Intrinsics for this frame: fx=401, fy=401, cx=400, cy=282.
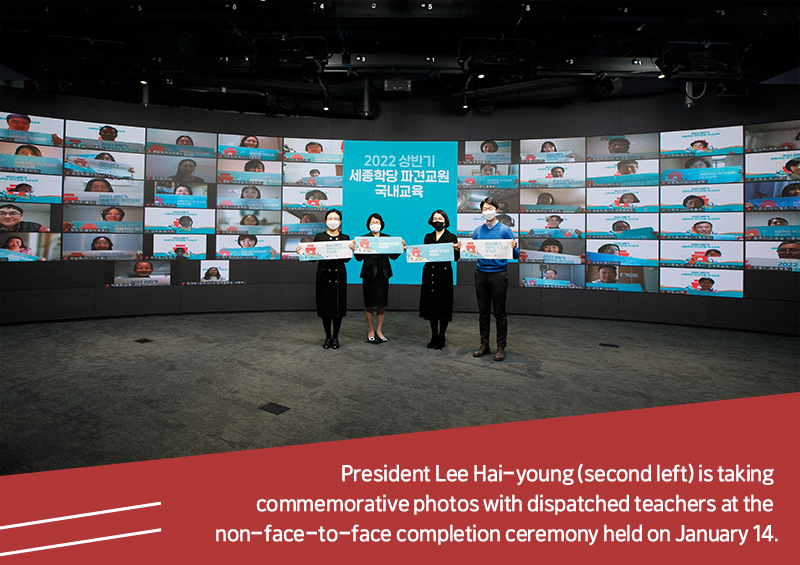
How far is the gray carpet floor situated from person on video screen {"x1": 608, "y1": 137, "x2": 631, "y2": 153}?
3403mm

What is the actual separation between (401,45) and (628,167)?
4627 mm

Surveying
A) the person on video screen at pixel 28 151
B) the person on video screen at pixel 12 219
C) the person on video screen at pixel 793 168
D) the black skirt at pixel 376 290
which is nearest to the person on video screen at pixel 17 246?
the person on video screen at pixel 12 219

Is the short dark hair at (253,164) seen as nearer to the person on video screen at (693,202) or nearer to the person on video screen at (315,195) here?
the person on video screen at (315,195)

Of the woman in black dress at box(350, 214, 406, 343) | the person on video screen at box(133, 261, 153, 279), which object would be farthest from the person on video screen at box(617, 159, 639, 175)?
the person on video screen at box(133, 261, 153, 279)

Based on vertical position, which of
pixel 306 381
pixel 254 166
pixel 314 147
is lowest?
pixel 306 381

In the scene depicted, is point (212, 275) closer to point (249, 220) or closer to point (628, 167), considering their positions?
point (249, 220)

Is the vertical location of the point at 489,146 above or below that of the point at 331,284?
above

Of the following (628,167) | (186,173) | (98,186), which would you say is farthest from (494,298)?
→ (98,186)

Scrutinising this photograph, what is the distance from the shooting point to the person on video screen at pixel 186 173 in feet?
24.7

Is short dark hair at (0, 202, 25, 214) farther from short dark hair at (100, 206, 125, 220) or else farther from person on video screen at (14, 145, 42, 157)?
short dark hair at (100, 206, 125, 220)

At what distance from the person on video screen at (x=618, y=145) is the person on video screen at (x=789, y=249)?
2.83 meters

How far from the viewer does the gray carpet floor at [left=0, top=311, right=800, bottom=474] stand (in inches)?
108

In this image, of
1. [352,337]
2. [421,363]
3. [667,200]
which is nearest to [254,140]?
[352,337]

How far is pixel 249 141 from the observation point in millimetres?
7863
